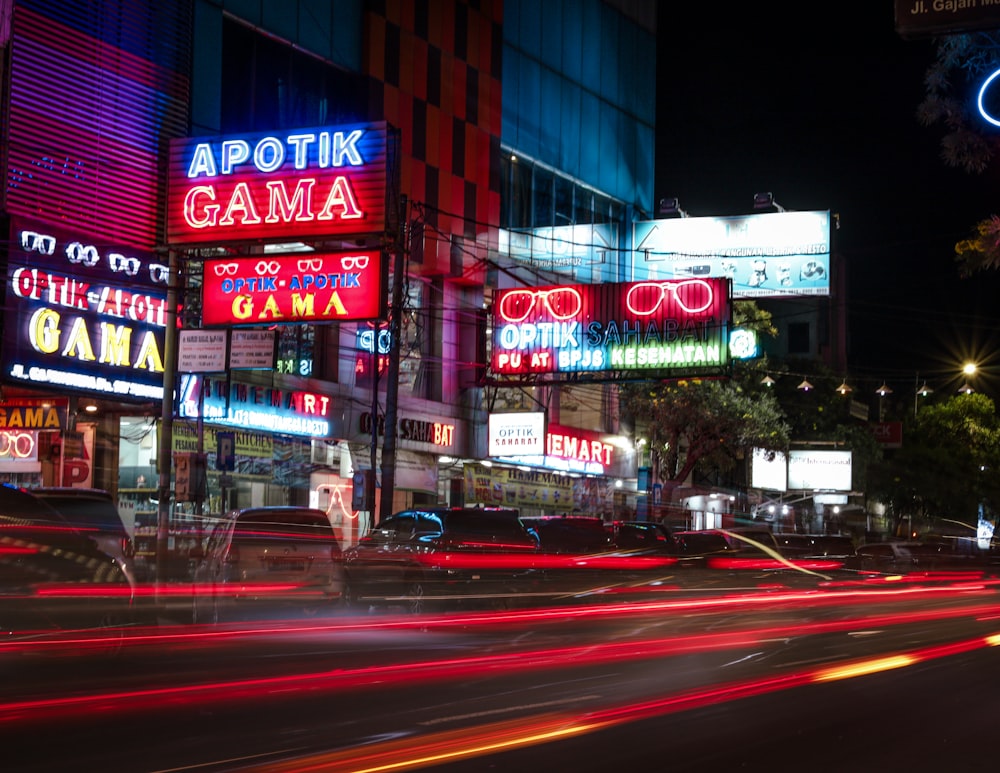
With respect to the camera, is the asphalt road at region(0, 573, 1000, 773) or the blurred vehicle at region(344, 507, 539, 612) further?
the blurred vehicle at region(344, 507, 539, 612)

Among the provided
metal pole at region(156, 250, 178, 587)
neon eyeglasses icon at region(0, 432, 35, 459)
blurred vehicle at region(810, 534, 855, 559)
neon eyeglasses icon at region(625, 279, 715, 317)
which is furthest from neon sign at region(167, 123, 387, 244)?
blurred vehicle at region(810, 534, 855, 559)

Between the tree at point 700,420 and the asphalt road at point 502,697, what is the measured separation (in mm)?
22987

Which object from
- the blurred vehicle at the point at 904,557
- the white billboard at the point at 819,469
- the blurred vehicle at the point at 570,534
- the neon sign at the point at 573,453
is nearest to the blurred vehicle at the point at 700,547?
the blurred vehicle at the point at 570,534

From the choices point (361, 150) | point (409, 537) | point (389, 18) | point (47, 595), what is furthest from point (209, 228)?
point (47, 595)

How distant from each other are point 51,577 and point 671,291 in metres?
22.4

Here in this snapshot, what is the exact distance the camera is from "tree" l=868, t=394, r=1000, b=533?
66.0 meters

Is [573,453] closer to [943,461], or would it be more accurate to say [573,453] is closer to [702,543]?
[702,543]

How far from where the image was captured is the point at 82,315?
78.0ft

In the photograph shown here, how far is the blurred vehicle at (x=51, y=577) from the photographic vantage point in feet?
42.3

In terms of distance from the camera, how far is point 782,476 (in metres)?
58.1

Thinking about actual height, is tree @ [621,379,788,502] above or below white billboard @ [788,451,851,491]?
above

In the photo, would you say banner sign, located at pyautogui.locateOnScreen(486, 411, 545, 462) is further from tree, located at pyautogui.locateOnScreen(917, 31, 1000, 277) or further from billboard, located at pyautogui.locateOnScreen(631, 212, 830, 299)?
tree, located at pyautogui.locateOnScreen(917, 31, 1000, 277)

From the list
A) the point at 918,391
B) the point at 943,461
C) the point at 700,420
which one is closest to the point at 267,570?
the point at 700,420

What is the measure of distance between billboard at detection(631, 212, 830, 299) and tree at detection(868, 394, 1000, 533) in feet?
87.9
